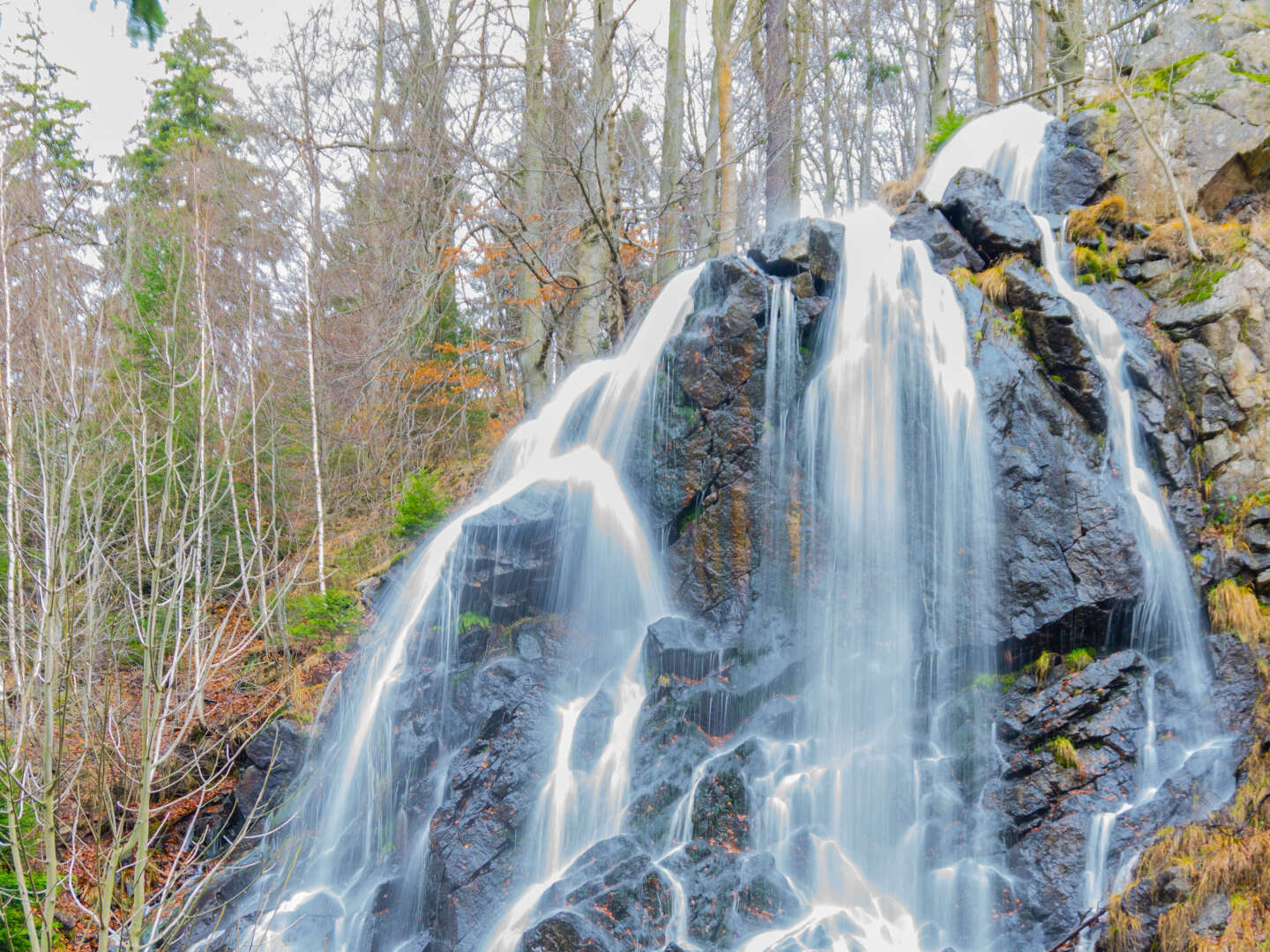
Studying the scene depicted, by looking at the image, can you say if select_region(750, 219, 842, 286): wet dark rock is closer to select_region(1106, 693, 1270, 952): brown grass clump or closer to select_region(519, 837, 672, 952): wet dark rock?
select_region(1106, 693, 1270, 952): brown grass clump

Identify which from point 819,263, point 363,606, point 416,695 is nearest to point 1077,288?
point 819,263

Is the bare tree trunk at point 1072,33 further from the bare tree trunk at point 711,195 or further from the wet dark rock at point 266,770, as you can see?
the wet dark rock at point 266,770

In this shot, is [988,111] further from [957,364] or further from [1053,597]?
[1053,597]

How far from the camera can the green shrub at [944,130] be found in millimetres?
11289

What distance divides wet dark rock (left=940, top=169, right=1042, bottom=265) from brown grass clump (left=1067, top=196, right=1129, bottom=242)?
731 mm

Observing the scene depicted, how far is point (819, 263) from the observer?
7750mm

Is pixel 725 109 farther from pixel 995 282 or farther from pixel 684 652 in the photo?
pixel 684 652

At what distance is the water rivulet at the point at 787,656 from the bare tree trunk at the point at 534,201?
2623mm

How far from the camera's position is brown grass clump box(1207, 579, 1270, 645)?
6090mm

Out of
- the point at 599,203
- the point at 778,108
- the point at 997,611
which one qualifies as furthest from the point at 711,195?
the point at 997,611

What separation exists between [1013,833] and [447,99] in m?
11.7

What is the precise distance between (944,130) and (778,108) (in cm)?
247

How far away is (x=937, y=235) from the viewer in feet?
26.4

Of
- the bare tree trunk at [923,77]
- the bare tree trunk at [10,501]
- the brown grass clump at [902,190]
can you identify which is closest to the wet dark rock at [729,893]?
the bare tree trunk at [10,501]
